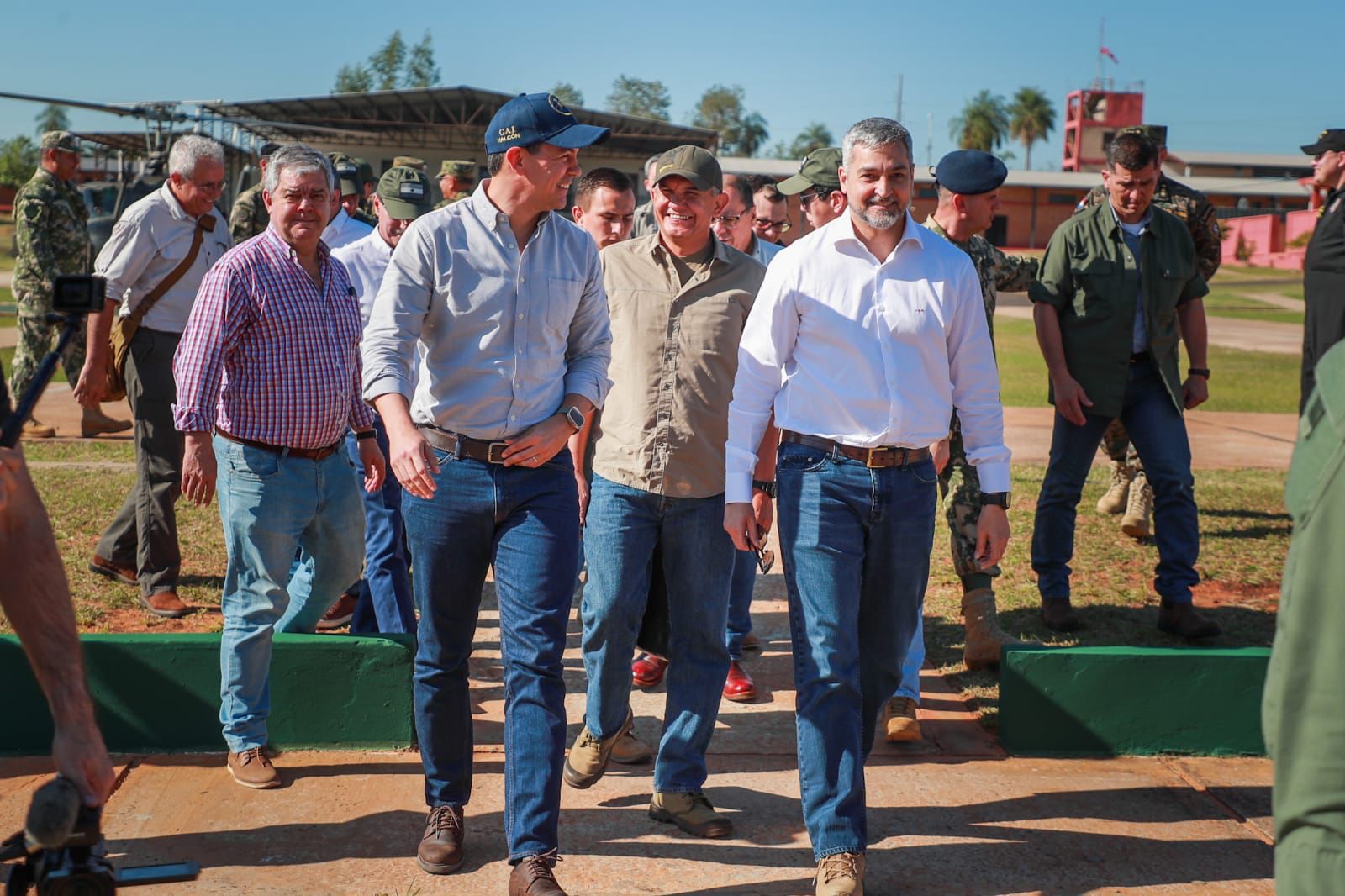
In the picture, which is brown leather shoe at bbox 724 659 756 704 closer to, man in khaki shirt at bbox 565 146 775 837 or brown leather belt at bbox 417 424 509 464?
man in khaki shirt at bbox 565 146 775 837

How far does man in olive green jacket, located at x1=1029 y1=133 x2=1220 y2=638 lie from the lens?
625cm

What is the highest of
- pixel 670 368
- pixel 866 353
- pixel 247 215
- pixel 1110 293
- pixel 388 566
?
pixel 247 215

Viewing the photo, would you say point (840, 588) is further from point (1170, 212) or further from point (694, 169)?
point (1170, 212)

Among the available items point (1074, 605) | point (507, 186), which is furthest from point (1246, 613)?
point (507, 186)

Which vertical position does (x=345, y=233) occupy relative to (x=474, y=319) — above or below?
above

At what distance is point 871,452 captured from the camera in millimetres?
3834

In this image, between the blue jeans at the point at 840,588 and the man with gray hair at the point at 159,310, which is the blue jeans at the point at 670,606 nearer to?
the blue jeans at the point at 840,588

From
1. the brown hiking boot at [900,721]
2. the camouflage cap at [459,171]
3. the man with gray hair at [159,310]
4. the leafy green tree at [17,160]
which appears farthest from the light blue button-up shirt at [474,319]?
the leafy green tree at [17,160]

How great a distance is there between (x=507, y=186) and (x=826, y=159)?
8.79 ft

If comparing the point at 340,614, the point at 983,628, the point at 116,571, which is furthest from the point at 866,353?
the point at 116,571

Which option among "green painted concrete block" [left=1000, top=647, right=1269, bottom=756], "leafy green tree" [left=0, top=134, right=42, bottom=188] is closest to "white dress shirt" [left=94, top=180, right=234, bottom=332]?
"green painted concrete block" [left=1000, top=647, right=1269, bottom=756]

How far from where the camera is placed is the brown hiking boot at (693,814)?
4.20m

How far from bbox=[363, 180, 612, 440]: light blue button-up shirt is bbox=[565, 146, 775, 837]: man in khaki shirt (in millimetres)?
561

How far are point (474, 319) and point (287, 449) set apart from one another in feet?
3.65
